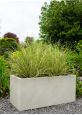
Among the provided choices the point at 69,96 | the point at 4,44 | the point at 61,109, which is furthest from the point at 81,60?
the point at 4,44

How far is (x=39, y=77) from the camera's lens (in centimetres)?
500

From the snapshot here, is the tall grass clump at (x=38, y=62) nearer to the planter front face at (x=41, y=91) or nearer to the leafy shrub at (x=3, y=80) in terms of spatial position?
the planter front face at (x=41, y=91)

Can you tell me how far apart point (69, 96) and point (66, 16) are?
35.1ft

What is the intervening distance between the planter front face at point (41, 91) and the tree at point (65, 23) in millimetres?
9790

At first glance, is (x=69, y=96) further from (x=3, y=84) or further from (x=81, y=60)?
(x=81, y=60)

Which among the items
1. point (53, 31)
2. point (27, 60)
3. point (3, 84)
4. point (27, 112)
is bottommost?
point (27, 112)

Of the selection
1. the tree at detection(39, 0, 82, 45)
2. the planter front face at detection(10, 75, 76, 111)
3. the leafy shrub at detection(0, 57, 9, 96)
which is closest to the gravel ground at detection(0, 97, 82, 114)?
the planter front face at detection(10, 75, 76, 111)

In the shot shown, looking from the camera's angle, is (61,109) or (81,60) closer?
(61,109)

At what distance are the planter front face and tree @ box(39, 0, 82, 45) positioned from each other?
979 cm

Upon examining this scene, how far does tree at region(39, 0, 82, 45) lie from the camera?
50.0 feet

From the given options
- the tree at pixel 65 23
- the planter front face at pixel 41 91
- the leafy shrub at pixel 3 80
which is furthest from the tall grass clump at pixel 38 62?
the tree at pixel 65 23

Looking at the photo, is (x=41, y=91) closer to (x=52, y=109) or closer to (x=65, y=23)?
(x=52, y=109)

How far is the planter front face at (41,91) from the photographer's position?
487cm

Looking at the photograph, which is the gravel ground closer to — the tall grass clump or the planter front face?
the planter front face
